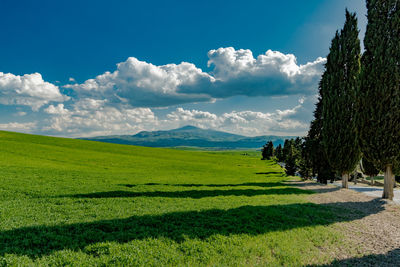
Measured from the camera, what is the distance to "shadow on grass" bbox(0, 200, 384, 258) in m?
7.84

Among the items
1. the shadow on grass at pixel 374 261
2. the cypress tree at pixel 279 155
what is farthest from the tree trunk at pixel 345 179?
the cypress tree at pixel 279 155

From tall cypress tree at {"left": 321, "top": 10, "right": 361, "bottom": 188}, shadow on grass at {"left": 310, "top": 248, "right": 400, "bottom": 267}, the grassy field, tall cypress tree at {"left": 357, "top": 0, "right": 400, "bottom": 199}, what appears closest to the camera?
the grassy field

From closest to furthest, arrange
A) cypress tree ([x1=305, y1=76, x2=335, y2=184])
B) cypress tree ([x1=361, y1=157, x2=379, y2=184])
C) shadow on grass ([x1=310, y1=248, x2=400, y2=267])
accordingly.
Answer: shadow on grass ([x1=310, y1=248, x2=400, y2=267]) < cypress tree ([x1=305, y1=76, x2=335, y2=184]) < cypress tree ([x1=361, y1=157, x2=379, y2=184])

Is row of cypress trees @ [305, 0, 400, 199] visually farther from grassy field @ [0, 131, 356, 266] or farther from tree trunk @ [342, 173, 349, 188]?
grassy field @ [0, 131, 356, 266]

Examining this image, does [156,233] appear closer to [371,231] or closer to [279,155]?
[371,231]

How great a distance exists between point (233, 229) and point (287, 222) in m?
3.75

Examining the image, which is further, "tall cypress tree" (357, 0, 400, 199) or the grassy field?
"tall cypress tree" (357, 0, 400, 199)

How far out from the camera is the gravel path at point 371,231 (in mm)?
8578

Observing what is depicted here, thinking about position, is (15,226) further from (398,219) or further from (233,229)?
(398,219)

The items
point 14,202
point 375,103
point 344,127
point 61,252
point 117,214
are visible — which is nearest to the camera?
point 61,252

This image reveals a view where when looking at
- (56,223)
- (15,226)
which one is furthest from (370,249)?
(15,226)

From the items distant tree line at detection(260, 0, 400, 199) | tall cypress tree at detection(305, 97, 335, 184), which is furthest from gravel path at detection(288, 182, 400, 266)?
tall cypress tree at detection(305, 97, 335, 184)

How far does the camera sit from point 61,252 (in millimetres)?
7246

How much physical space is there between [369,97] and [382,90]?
119cm
